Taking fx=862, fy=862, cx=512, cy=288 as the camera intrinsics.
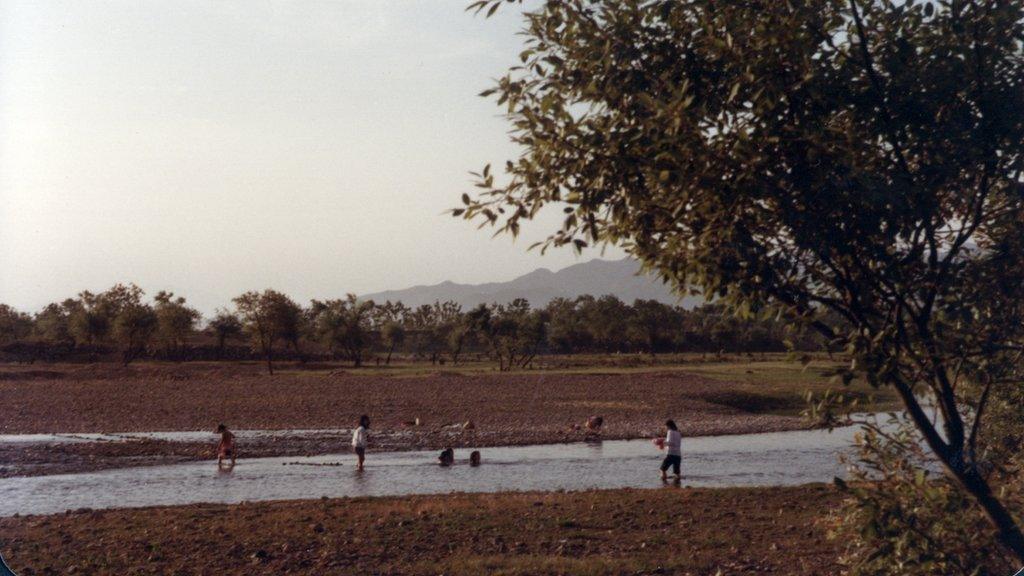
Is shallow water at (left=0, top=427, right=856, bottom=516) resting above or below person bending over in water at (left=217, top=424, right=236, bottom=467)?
below

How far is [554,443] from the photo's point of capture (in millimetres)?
37625

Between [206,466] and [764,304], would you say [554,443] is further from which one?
[764,304]

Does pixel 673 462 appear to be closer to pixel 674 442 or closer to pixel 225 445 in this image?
pixel 674 442

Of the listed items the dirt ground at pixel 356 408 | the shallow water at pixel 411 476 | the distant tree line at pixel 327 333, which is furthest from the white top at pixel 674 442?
the distant tree line at pixel 327 333

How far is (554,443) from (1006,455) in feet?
97.6

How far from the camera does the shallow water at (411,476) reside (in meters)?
23.5

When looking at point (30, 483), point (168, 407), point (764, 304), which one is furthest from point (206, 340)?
point (764, 304)

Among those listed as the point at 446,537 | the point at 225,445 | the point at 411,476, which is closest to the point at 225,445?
the point at 225,445

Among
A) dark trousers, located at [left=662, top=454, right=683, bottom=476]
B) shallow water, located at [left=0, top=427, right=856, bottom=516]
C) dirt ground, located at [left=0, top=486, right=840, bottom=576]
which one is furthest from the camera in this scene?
dark trousers, located at [left=662, top=454, right=683, bottom=476]

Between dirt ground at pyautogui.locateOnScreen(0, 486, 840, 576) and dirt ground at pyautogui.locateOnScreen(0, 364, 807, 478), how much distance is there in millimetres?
13860

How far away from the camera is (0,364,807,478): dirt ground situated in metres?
34.8

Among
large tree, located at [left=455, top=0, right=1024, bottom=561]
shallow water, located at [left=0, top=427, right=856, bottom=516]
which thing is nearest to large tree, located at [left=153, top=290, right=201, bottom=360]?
shallow water, located at [left=0, top=427, right=856, bottom=516]

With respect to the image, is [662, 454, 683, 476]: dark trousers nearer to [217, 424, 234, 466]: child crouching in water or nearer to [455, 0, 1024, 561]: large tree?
[217, 424, 234, 466]: child crouching in water

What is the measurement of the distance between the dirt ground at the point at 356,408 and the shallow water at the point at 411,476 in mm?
2820
